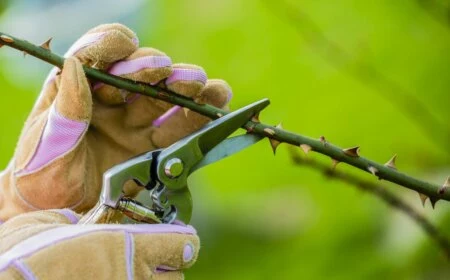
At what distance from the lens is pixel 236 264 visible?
1.26 metres

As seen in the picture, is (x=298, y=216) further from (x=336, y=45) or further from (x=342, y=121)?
(x=336, y=45)

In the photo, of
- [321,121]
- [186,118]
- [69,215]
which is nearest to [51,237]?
[69,215]

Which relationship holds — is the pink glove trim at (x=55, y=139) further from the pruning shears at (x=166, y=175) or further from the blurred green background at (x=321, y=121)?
the blurred green background at (x=321, y=121)

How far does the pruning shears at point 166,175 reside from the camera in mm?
590

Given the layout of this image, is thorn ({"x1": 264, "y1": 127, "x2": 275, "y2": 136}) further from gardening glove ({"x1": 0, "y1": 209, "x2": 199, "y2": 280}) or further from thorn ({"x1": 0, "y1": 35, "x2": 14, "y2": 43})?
thorn ({"x1": 0, "y1": 35, "x2": 14, "y2": 43})

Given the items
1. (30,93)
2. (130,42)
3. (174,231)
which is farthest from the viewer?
(30,93)

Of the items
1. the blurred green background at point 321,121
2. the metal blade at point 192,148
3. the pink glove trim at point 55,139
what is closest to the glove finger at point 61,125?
the pink glove trim at point 55,139

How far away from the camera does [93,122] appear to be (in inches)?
31.3

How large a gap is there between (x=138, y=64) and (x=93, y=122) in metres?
0.12

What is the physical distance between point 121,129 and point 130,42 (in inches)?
4.6

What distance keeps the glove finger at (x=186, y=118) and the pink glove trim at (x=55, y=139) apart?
0.31 feet

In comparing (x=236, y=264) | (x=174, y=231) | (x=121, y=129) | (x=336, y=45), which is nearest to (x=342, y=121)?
(x=336, y=45)

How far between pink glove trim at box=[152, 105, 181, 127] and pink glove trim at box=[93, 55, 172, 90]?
0.09 metres

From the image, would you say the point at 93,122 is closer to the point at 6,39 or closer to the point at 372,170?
the point at 6,39
